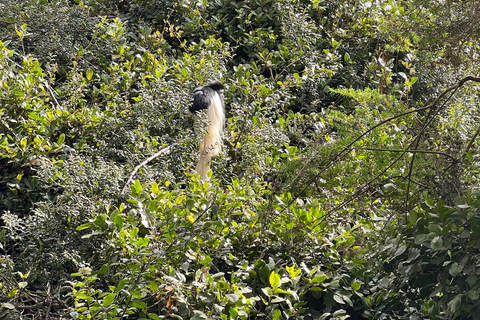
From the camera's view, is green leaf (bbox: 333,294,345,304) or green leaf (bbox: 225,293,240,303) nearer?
green leaf (bbox: 225,293,240,303)

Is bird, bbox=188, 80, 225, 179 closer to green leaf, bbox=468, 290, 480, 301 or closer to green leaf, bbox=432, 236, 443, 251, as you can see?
green leaf, bbox=432, 236, 443, 251

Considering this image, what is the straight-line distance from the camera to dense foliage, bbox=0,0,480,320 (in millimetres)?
1890

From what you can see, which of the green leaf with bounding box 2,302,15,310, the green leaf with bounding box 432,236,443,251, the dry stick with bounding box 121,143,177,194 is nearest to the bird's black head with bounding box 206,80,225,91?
the dry stick with bounding box 121,143,177,194

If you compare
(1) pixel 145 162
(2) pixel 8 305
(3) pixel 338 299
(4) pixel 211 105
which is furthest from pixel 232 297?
(4) pixel 211 105

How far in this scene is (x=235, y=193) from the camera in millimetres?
2338

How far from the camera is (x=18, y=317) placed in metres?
2.26

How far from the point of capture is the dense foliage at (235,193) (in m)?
1.89

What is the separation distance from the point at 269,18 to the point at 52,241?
123 inches

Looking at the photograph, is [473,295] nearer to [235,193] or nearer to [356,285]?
[356,285]

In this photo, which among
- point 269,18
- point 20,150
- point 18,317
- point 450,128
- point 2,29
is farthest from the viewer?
point 269,18

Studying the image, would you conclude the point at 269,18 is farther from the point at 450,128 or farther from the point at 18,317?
the point at 18,317

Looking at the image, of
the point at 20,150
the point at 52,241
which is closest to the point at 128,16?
the point at 20,150

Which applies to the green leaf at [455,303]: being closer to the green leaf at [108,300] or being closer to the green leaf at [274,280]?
the green leaf at [274,280]

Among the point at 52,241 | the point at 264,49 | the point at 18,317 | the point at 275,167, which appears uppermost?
the point at 264,49
